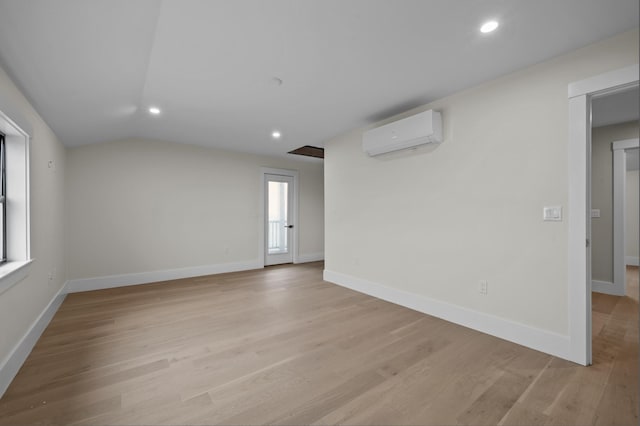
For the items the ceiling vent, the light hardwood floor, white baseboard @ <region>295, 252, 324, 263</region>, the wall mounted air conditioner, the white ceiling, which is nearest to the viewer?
the light hardwood floor

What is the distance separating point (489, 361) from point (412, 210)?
1.60 metres

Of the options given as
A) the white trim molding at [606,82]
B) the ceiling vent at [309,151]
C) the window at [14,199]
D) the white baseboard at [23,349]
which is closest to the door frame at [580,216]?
the white trim molding at [606,82]

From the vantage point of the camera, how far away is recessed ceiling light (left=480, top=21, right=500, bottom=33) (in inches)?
66.8

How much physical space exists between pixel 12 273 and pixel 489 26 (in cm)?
359

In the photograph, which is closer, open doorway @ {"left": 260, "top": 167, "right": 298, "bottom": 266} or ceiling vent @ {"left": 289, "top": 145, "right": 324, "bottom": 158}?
ceiling vent @ {"left": 289, "top": 145, "right": 324, "bottom": 158}

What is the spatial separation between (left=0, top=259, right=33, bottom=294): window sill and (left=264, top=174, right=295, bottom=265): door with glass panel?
3751 millimetres

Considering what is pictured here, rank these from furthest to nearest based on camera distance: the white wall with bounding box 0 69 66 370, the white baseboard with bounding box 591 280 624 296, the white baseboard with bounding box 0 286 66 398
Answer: the white baseboard with bounding box 591 280 624 296
the white wall with bounding box 0 69 66 370
the white baseboard with bounding box 0 286 66 398

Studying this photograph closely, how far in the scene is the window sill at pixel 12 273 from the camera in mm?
1730

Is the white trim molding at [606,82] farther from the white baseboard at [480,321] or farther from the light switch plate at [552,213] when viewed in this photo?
the white baseboard at [480,321]

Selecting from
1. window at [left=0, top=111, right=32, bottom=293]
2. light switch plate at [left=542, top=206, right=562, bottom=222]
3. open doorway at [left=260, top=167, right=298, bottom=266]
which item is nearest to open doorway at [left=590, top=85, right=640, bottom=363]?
light switch plate at [left=542, top=206, right=562, bottom=222]

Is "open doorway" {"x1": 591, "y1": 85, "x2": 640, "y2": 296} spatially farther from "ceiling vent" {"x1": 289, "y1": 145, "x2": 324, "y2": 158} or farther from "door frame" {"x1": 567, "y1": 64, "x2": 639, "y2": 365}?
"ceiling vent" {"x1": 289, "y1": 145, "x2": 324, "y2": 158}

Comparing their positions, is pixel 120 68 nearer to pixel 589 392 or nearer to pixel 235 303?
pixel 235 303

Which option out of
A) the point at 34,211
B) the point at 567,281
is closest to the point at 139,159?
the point at 34,211

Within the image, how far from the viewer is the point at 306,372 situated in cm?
185
